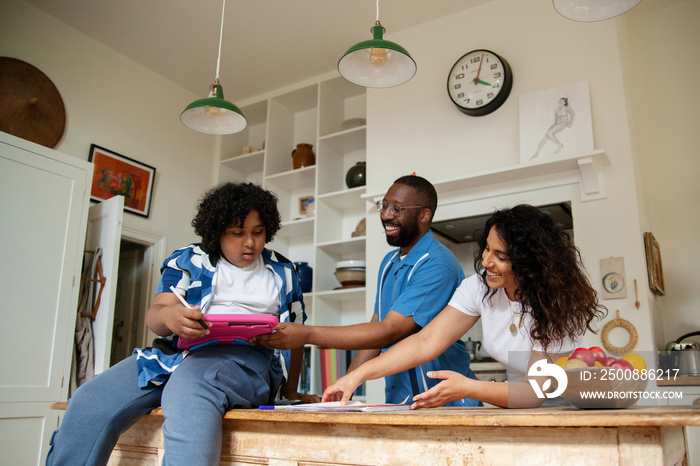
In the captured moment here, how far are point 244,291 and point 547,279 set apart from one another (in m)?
0.94

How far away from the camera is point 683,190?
137 inches

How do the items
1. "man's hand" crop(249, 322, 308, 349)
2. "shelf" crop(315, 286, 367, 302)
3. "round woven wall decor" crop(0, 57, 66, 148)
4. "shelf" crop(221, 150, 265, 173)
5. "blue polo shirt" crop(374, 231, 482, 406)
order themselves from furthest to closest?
"shelf" crop(221, 150, 265, 173) → "shelf" crop(315, 286, 367, 302) → "round woven wall decor" crop(0, 57, 66, 148) → "blue polo shirt" crop(374, 231, 482, 406) → "man's hand" crop(249, 322, 308, 349)

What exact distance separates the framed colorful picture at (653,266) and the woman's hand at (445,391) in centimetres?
209

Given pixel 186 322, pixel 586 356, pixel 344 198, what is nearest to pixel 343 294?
pixel 344 198

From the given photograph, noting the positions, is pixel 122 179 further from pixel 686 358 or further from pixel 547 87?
pixel 686 358

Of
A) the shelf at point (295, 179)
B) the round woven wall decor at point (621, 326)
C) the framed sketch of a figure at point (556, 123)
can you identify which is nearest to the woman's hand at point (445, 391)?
the round woven wall decor at point (621, 326)

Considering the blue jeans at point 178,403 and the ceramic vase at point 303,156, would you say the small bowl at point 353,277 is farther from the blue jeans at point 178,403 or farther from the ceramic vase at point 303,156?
the blue jeans at point 178,403

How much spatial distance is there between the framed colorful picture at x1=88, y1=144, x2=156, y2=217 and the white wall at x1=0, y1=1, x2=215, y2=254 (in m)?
0.07

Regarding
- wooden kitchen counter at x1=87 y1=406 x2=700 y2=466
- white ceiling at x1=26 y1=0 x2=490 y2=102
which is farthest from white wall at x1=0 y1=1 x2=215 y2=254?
wooden kitchen counter at x1=87 y1=406 x2=700 y2=466

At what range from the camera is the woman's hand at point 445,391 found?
1.33 meters

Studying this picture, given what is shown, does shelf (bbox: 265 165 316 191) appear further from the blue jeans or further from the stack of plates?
the blue jeans

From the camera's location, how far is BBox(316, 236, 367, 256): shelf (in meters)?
4.22

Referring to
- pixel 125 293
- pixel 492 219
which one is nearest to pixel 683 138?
pixel 492 219

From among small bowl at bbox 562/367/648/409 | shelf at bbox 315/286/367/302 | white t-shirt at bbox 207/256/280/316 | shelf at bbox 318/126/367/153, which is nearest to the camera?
small bowl at bbox 562/367/648/409
